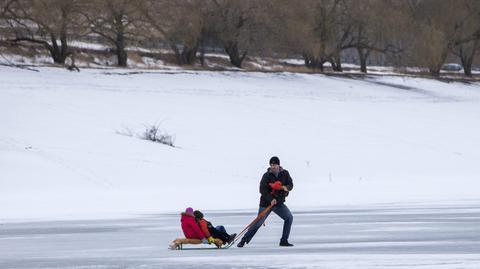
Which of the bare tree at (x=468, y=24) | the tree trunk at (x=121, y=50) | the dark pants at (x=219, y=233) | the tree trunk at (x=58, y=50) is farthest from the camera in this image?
the bare tree at (x=468, y=24)

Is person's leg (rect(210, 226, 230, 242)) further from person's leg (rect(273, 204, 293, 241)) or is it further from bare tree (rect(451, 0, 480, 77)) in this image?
bare tree (rect(451, 0, 480, 77))

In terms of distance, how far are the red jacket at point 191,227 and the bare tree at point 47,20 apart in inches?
1479

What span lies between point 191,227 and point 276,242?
1739 millimetres

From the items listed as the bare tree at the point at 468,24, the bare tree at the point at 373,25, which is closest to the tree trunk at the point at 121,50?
the bare tree at the point at 373,25

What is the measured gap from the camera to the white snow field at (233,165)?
18094 mm

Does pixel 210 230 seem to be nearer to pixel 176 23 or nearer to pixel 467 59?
pixel 176 23

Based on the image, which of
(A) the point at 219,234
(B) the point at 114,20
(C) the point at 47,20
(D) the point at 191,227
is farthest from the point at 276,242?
(B) the point at 114,20

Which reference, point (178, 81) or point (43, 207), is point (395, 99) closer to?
point (178, 81)

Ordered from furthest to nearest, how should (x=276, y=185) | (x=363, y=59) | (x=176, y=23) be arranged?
(x=363, y=59)
(x=176, y=23)
(x=276, y=185)

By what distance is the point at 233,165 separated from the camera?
3759cm

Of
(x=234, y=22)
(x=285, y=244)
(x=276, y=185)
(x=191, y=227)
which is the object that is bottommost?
(x=285, y=244)

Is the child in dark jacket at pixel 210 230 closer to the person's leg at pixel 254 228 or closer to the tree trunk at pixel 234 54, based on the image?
the person's leg at pixel 254 228

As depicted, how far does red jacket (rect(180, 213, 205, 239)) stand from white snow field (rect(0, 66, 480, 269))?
1.48 feet

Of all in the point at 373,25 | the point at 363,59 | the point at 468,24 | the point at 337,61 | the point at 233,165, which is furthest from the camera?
the point at 468,24
